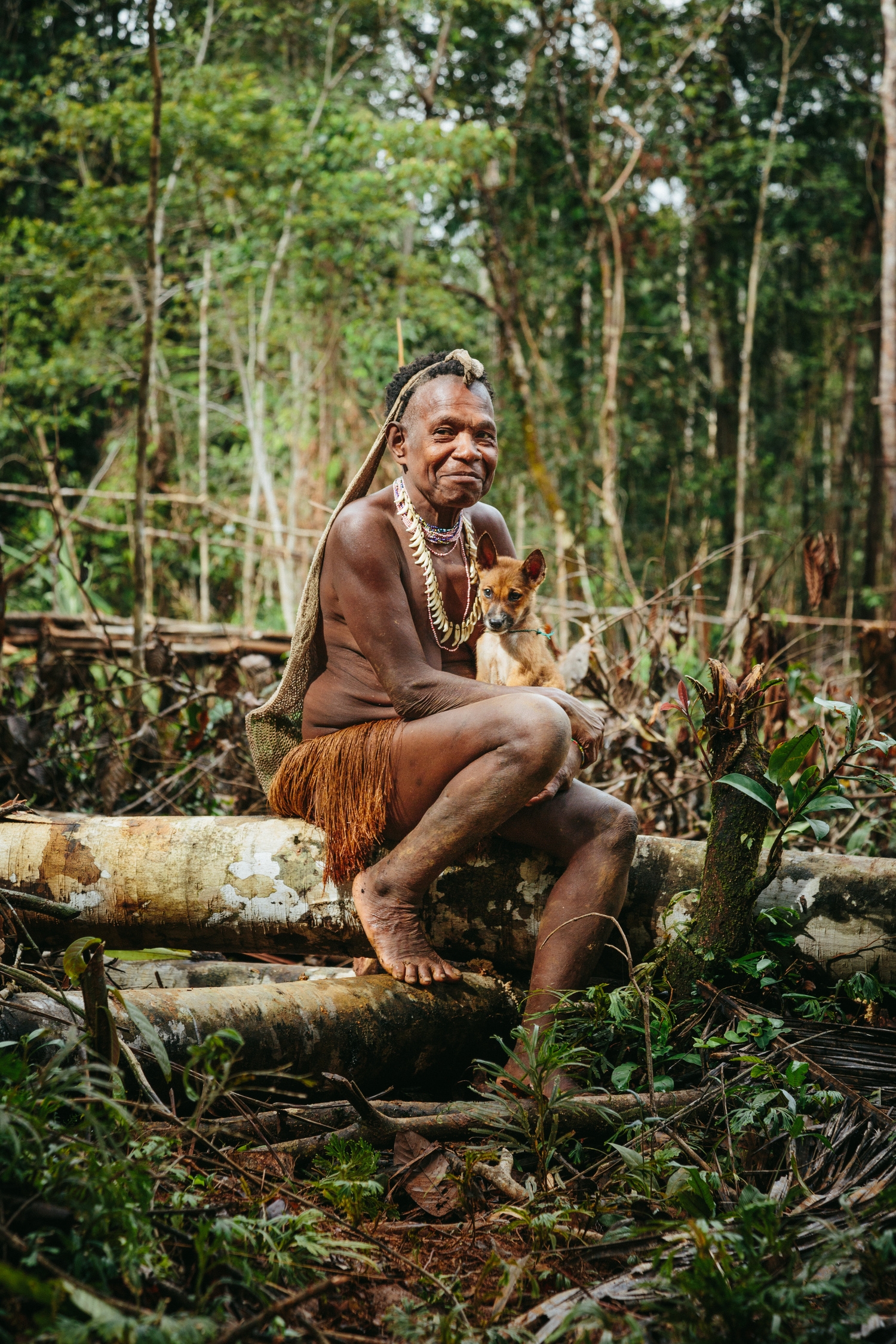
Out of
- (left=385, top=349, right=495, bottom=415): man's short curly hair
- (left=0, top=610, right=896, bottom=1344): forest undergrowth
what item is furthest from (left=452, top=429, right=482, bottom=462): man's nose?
(left=0, top=610, right=896, bottom=1344): forest undergrowth

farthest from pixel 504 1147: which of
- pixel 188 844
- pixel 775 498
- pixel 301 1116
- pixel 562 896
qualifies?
pixel 775 498

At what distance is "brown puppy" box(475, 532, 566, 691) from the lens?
145 inches

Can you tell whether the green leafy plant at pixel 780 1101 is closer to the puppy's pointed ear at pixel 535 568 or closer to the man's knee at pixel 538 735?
the man's knee at pixel 538 735

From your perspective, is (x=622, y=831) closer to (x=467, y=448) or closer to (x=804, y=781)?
(x=804, y=781)

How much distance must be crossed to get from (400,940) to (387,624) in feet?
Result: 3.31

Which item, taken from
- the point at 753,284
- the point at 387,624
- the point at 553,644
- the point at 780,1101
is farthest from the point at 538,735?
the point at 753,284

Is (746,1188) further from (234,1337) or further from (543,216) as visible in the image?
(543,216)

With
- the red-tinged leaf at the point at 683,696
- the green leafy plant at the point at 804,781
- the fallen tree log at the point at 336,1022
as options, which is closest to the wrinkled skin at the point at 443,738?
the fallen tree log at the point at 336,1022

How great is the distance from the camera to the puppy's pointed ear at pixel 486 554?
3.66 metres

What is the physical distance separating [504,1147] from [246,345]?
13683 millimetres

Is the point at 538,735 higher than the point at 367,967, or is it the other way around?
the point at 538,735

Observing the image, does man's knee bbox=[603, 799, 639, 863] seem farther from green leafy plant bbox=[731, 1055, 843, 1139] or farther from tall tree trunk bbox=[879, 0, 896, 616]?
tall tree trunk bbox=[879, 0, 896, 616]

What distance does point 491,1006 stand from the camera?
325 cm

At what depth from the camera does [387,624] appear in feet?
10.6
